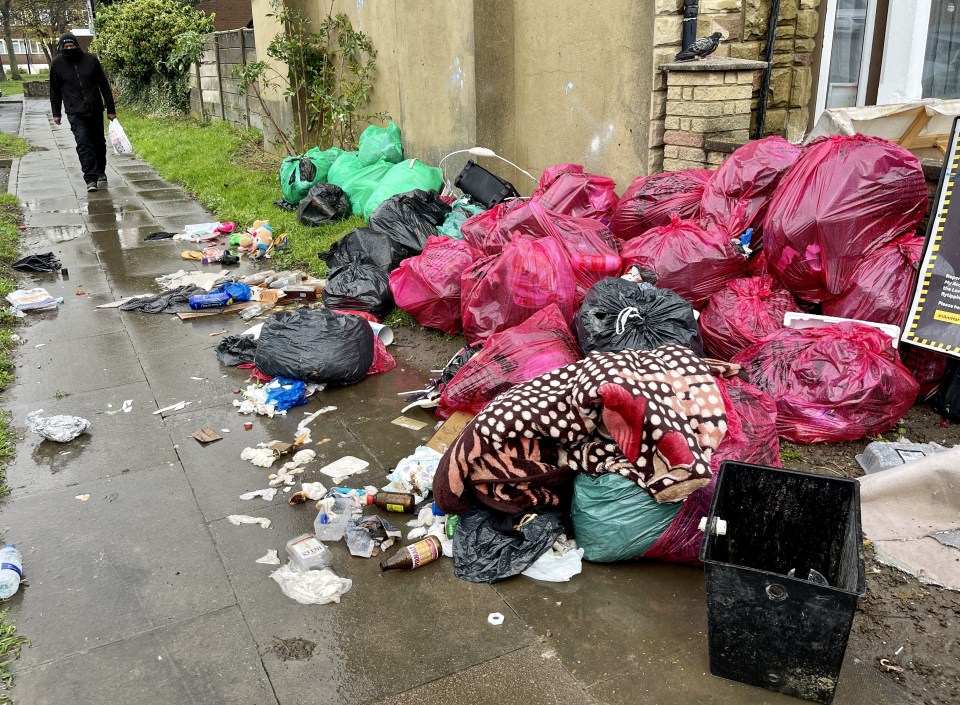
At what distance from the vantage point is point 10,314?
6074 mm

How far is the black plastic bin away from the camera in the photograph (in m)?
2.28

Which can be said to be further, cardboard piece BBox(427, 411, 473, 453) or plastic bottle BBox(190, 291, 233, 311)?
plastic bottle BBox(190, 291, 233, 311)

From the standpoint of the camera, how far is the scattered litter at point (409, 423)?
4281mm

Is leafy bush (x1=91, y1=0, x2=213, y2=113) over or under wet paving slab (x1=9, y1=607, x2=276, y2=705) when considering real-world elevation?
over

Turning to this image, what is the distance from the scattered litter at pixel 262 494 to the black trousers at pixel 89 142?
9.20 meters

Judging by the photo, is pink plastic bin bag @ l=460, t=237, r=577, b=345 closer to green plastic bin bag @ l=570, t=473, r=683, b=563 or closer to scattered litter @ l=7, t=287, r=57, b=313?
green plastic bin bag @ l=570, t=473, r=683, b=563

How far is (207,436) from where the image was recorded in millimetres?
4223

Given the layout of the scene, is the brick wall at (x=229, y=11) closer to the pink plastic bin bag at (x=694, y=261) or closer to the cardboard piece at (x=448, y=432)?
the pink plastic bin bag at (x=694, y=261)

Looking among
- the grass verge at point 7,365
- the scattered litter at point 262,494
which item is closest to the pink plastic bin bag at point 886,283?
the scattered litter at point 262,494

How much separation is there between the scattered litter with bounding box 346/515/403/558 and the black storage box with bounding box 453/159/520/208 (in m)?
4.05

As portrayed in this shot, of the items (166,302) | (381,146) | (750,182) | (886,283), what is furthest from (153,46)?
(886,283)

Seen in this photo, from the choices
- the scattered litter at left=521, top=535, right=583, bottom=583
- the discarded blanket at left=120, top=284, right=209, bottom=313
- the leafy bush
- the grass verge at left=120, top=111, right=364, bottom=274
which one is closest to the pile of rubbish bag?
the scattered litter at left=521, top=535, right=583, bottom=583

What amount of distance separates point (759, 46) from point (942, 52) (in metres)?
1.14

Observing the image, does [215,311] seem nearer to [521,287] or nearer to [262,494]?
[521,287]
